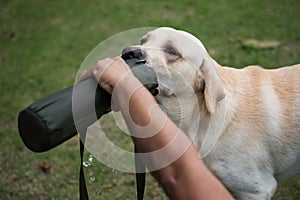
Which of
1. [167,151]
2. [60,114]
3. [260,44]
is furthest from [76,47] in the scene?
[167,151]

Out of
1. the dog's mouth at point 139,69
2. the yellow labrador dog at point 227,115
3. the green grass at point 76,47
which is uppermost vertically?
the dog's mouth at point 139,69

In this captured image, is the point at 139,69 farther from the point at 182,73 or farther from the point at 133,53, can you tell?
the point at 182,73

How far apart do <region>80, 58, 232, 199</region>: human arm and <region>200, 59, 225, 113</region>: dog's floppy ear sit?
879mm

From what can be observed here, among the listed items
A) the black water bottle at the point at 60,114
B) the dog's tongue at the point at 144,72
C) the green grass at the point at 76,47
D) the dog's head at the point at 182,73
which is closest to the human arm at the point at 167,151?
the black water bottle at the point at 60,114

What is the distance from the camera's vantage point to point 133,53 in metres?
2.56

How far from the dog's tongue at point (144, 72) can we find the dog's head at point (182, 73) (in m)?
0.20

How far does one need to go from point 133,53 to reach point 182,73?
354mm

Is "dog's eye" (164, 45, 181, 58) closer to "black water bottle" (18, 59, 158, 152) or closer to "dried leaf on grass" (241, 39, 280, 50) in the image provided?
"black water bottle" (18, 59, 158, 152)

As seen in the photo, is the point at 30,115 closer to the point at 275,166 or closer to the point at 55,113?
the point at 55,113

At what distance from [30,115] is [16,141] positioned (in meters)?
2.52

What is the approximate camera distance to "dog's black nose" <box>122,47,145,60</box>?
2.54 metres

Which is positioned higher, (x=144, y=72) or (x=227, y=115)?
(x=144, y=72)

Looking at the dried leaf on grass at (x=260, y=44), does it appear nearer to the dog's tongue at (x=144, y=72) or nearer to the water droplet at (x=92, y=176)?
the water droplet at (x=92, y=176)

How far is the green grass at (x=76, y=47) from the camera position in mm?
3854
